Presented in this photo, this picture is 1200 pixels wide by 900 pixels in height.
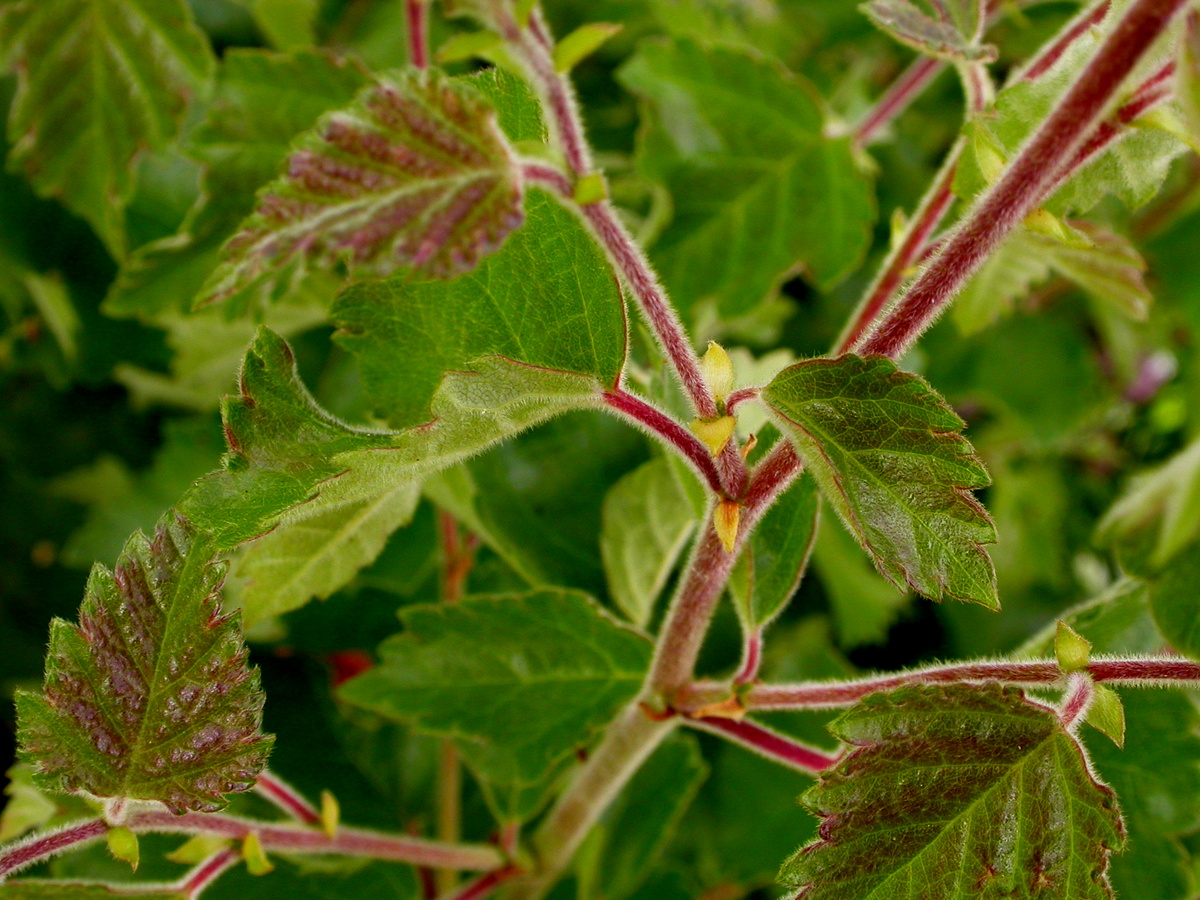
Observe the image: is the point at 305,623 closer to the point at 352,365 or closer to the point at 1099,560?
the point at 352,365

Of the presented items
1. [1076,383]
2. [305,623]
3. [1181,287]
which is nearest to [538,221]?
[305,623]

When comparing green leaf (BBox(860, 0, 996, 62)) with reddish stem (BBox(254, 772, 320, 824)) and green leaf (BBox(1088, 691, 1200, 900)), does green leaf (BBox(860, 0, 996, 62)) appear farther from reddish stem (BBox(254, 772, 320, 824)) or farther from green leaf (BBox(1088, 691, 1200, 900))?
reddish stem (BBox(254, 772, 320, 824))

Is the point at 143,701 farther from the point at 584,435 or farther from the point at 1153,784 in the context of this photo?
the point at 1153,784

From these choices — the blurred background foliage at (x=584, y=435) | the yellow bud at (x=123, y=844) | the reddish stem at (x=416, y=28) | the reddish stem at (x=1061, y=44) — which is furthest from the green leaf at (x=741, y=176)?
the yellow bud at (x=123, y=844)

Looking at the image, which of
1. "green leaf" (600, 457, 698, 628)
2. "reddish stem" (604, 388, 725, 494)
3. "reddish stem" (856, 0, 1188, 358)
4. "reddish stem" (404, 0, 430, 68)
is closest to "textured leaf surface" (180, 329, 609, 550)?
"reddish stem" (604, 388, 725, 494)

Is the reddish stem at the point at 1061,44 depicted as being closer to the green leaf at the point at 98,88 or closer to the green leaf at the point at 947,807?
the green leaf at the point at 947,807

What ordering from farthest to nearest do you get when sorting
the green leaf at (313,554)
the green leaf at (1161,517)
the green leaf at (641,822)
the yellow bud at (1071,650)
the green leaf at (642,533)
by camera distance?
the green leaf at (641,822) < the green leaf at (642,533) < the green leaf at (313,554) < the yellow bud at (1071,650) < the green leaf at (1161,517)
